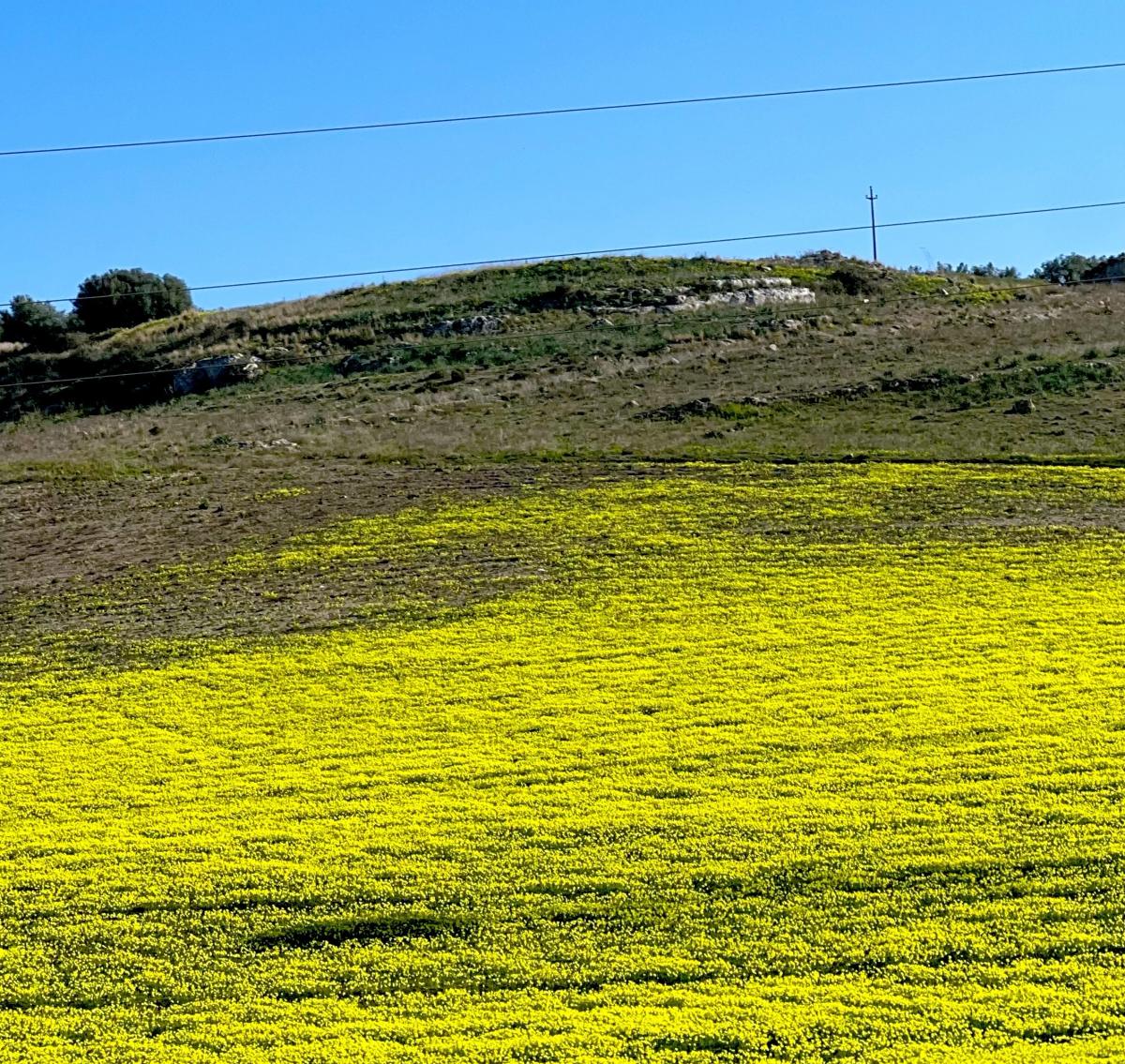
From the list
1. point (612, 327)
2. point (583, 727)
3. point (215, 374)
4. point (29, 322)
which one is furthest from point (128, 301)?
point (583, 727)

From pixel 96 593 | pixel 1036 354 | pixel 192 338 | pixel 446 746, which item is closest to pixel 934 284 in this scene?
pixel 1036 354

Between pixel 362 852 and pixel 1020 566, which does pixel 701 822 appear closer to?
pixel 362 852

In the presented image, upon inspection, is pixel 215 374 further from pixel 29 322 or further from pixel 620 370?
pixel 29 322

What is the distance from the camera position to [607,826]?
16.0 metres

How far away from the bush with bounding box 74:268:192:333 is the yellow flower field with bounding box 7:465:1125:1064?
2633 inches

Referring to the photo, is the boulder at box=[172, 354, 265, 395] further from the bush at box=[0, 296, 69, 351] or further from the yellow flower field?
the yellow flower field

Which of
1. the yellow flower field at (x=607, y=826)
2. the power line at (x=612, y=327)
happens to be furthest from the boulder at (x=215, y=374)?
the yellow flower field at (x=607, y=826)

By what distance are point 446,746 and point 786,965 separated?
27.3 feet

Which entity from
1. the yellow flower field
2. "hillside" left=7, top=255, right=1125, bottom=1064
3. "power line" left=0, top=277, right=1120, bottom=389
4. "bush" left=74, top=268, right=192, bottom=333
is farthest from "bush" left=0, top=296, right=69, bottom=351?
the yellow flower field

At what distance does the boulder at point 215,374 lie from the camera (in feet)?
207

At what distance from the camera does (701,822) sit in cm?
1585

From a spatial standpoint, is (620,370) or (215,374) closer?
(620,370)

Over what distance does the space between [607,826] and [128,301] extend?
81039 mm

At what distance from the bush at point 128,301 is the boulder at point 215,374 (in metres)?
26.4
